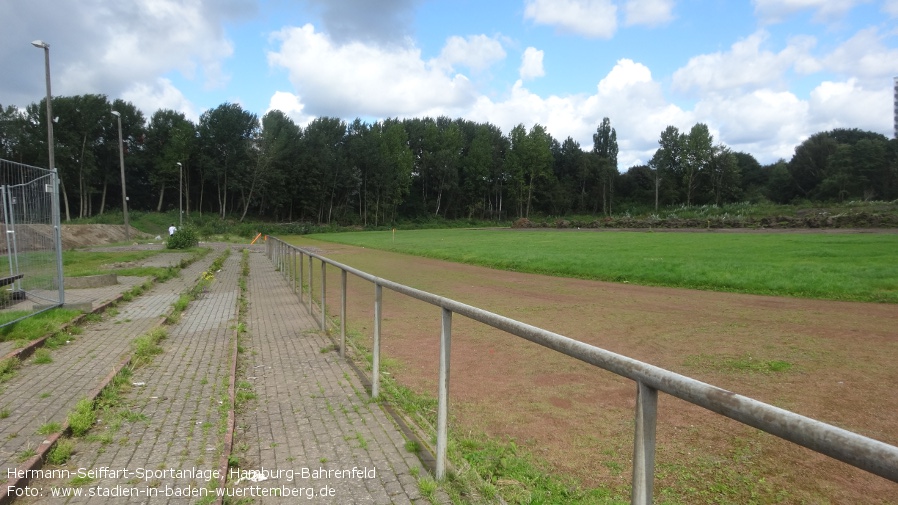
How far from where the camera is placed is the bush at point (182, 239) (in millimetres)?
30828

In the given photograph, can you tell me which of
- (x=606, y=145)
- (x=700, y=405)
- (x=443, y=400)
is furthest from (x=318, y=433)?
(x=606, y=145)

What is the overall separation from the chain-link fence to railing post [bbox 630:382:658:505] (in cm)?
1010

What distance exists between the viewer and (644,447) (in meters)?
1.92

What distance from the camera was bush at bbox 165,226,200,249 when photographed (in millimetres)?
30828

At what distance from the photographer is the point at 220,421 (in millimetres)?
4508

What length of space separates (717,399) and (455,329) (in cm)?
723

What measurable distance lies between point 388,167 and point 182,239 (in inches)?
2237

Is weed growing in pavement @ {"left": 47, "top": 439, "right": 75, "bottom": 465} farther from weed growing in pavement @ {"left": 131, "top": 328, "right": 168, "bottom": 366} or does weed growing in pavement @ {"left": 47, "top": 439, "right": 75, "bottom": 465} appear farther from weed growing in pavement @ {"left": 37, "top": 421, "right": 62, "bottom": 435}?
weed growing in pavement @ {"left": 131, "top": 328, "right": 168, "bottom": 366}

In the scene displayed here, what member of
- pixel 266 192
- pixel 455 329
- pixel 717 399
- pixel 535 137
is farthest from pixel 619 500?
pixel 535 137

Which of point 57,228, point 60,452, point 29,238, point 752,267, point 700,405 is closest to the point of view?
point 700,405

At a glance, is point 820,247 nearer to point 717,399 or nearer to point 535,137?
point 717,399

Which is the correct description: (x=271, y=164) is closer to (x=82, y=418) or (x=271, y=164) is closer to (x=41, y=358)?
(x=41, y=358)

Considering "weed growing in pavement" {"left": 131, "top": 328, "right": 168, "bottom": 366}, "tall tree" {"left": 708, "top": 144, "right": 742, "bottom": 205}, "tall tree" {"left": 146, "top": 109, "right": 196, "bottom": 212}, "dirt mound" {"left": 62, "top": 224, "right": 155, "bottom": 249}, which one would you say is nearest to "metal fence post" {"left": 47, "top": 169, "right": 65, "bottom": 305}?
"weed growing in pavement" {"left": 131, "top": 328, "right": 168, "bottom": 366}

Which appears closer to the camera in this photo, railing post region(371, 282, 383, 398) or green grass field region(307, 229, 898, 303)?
railing post region(371, 282, 383, 398)
